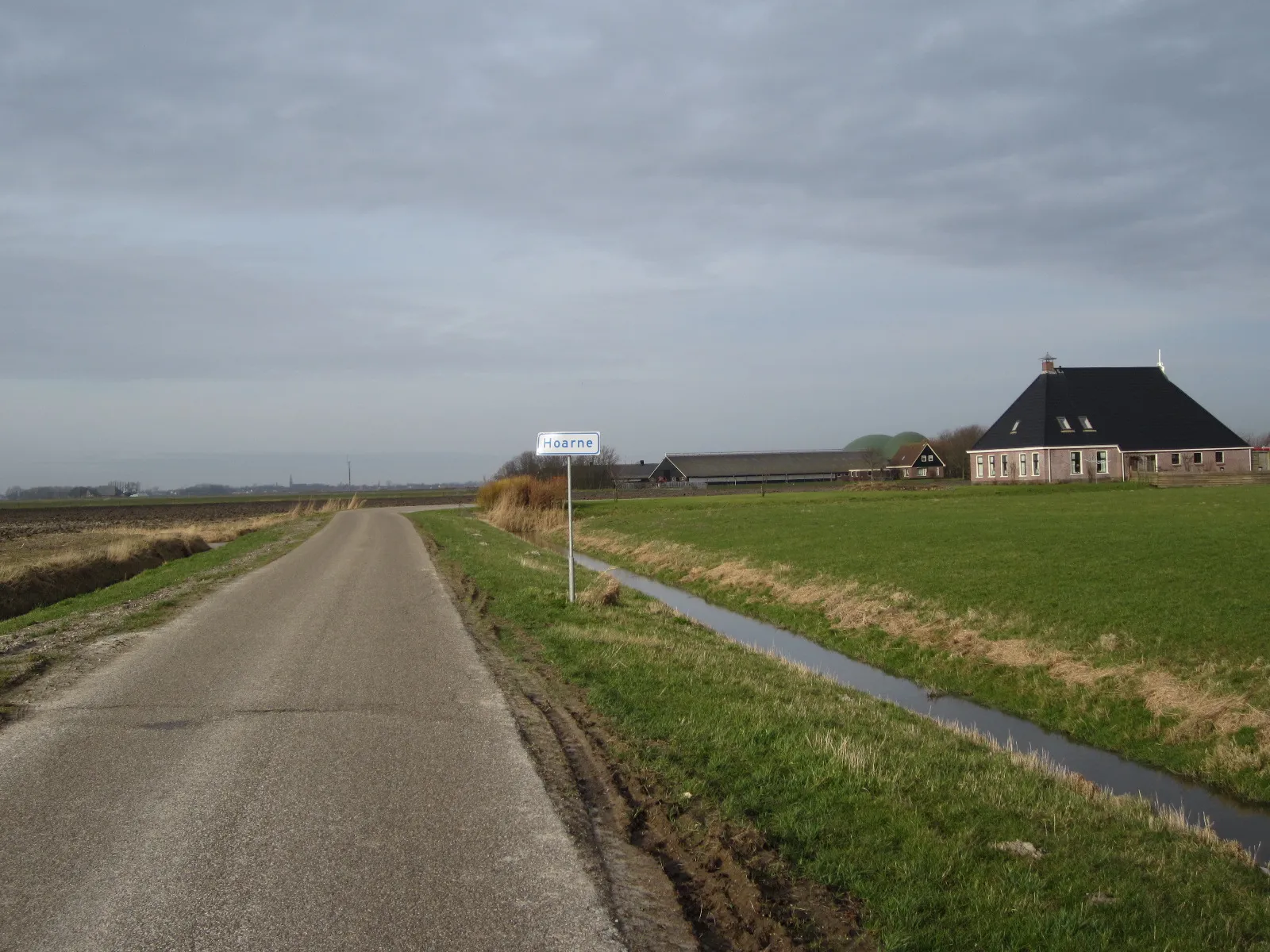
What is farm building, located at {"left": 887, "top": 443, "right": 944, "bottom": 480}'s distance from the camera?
381 feet

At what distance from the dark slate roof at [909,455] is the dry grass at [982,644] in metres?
93.3

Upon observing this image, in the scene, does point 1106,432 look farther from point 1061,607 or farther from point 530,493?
point 1061,607

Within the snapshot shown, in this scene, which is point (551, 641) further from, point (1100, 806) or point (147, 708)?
point (1100, 806)

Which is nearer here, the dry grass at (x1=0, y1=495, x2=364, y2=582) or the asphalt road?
the asphalt road

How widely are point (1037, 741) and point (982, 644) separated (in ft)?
11.9

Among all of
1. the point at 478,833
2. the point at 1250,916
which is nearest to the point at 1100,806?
the point at 1250,916

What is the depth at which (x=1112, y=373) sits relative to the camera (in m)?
73.3

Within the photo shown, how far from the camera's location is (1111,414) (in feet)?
230

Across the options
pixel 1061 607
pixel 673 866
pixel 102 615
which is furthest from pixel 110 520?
pixel 673 866

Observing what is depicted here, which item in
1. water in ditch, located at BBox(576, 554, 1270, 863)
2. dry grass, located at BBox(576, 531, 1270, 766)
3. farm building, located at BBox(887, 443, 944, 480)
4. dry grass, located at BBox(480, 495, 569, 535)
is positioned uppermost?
farm building, located at BBox(887, 443, 944, 480)

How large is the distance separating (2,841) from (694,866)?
13.5ft

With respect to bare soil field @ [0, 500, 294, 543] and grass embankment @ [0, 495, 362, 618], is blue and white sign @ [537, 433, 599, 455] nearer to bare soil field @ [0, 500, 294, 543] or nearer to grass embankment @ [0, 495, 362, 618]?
grass embankment @ [0, 495, 362, 618]

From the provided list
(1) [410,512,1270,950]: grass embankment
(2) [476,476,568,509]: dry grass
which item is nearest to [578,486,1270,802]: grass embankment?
(1) [410,512,1270,950]: grass embankment

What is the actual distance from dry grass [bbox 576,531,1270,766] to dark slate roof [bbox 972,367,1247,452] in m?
48.1
